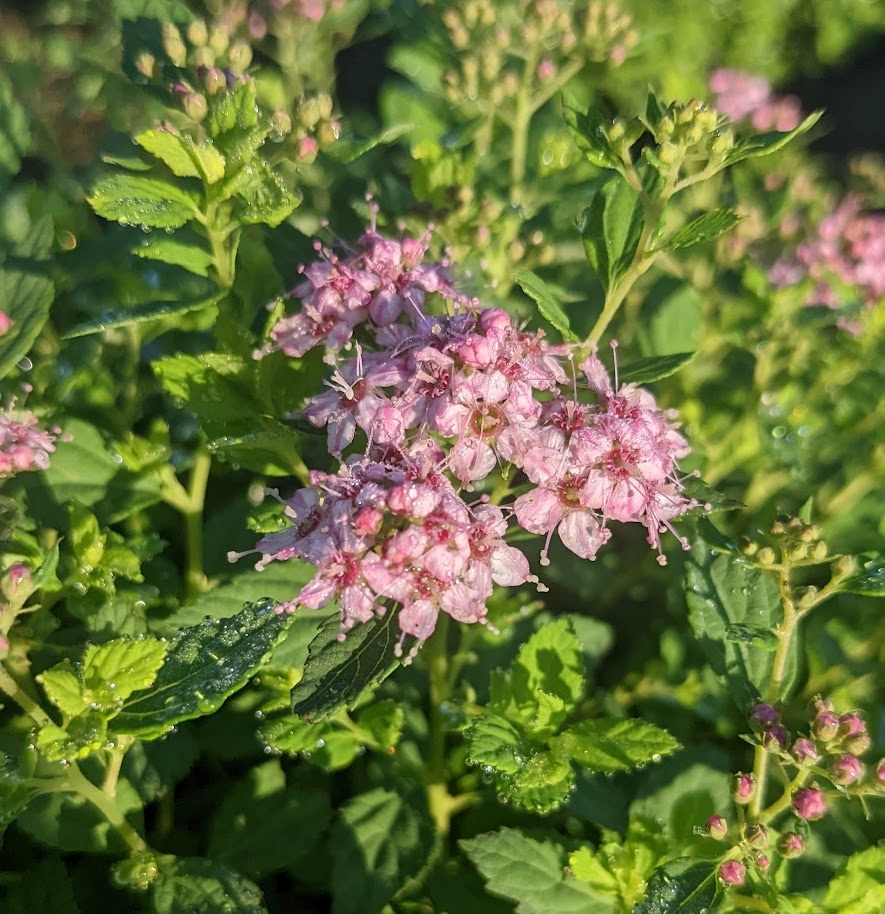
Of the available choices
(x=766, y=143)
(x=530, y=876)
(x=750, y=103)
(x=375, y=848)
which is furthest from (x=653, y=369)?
(x=750, y=103)

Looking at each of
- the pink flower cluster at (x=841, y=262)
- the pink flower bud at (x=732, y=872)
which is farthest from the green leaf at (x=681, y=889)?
the pink flower cluster at (x=841, y=262)

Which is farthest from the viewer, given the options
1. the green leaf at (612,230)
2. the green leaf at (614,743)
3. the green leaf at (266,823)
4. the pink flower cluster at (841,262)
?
the pink flower cluster at (841,262)

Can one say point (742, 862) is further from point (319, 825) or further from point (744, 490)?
point (744, 490)

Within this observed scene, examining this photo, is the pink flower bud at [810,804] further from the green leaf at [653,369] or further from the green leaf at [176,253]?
the green leaf at [176,253]

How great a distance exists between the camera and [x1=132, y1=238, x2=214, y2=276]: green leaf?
1559 millimetres

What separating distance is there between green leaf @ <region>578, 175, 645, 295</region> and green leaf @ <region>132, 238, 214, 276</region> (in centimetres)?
75

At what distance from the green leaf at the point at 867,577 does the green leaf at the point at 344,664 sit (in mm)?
795

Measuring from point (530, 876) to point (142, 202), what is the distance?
143 cm

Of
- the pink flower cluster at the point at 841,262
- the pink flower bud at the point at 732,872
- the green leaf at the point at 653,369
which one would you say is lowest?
the pink flower bud at the point at 732,872

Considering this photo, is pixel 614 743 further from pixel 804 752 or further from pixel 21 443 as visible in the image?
pixel 21 443

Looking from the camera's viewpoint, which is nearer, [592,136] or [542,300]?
[542,300]

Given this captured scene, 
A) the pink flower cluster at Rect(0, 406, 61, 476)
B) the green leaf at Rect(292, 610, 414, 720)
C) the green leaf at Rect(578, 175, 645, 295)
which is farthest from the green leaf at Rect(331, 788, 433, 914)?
the green leaf at Rect(578, 175, 645, 295)

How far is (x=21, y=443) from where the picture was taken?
156 cm

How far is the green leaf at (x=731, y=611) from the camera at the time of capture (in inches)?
62.0
